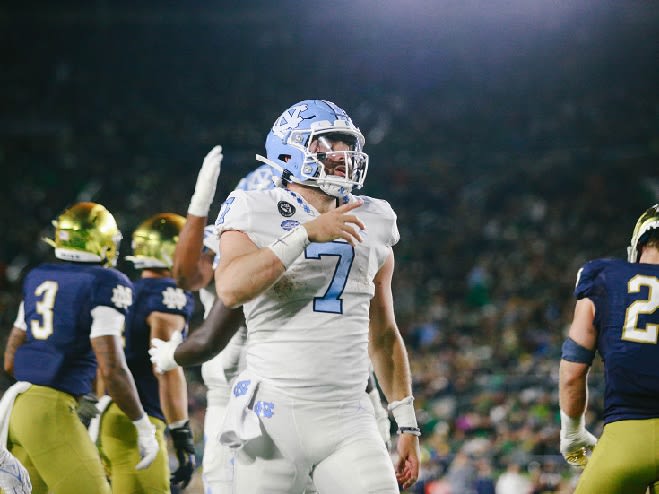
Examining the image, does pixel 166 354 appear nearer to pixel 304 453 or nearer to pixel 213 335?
pixel 213 335

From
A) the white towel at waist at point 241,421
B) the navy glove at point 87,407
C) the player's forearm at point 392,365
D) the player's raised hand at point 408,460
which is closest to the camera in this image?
the white towel at waist at point 241,421

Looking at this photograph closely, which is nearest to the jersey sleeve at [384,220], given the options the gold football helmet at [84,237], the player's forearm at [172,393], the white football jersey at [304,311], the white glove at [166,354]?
the white football jersey at [304,311]

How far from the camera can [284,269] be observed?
2852mm

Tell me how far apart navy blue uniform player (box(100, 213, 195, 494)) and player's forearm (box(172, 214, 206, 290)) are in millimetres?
853

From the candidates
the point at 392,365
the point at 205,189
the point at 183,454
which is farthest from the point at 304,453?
the point at 183,454

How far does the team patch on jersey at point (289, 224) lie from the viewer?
3.05 metres

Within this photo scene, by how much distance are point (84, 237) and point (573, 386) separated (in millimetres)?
2509

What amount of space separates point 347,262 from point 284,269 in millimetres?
316

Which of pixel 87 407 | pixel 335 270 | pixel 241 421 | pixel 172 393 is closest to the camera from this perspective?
pixel 241 421

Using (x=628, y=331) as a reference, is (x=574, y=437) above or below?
below

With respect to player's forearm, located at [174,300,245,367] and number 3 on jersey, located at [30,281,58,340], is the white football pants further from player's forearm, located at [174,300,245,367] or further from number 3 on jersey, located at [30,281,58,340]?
number 3 on jersey, located at [30,281,58,340]

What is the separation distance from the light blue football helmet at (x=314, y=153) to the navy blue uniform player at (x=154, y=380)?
1.91m

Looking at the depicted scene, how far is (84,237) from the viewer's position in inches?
180

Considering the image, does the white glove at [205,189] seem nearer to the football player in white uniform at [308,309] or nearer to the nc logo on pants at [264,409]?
the football player in white uniform at [308,309]
